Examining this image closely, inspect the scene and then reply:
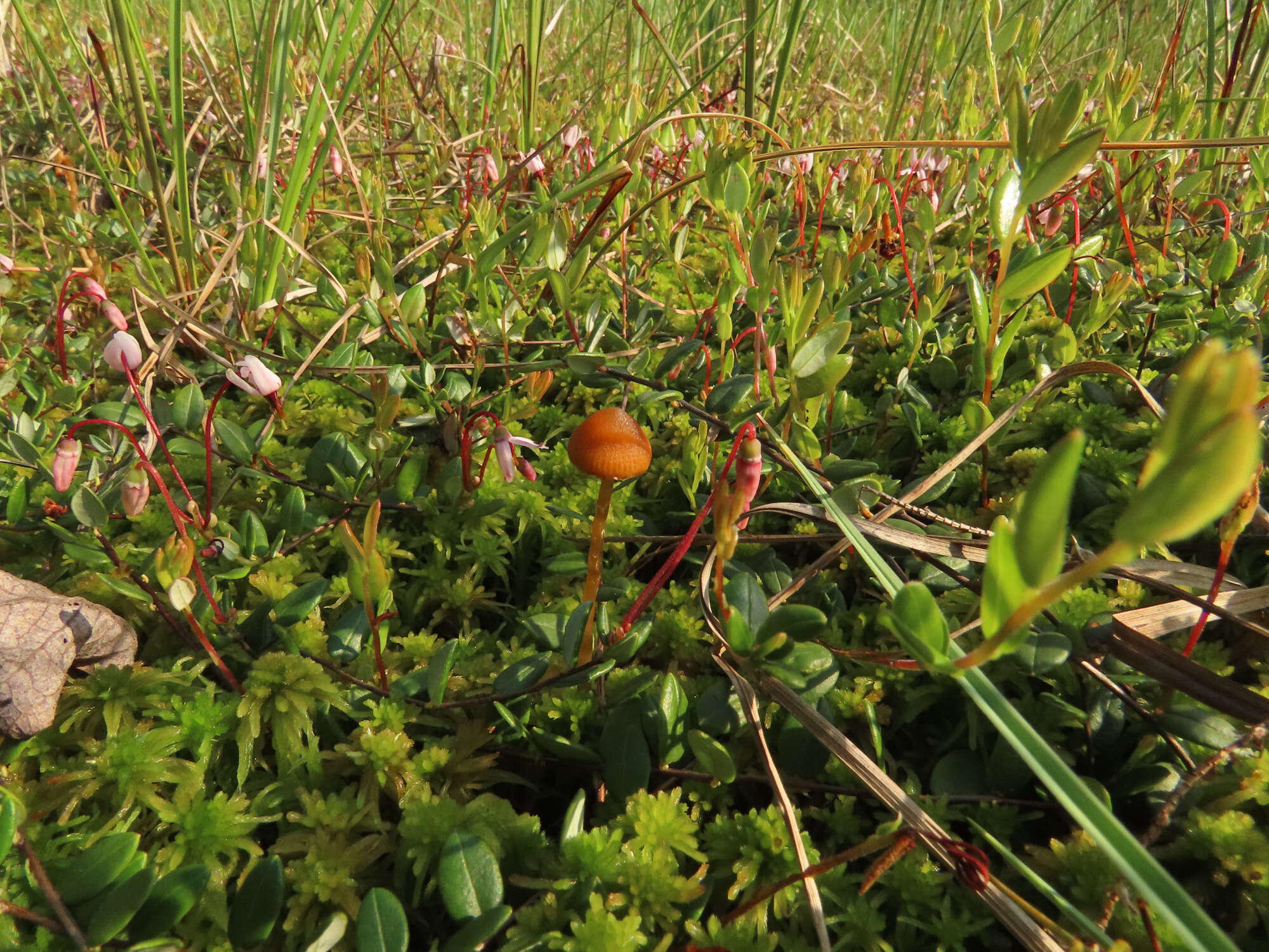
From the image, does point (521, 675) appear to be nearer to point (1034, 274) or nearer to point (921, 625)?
point (921, 625)

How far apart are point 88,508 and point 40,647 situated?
30cm

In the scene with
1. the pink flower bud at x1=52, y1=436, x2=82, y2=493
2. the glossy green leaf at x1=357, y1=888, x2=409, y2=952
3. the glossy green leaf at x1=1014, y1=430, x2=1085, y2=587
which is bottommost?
the glossy green leaf at x1=357, y1=888, x2=409, y2=952

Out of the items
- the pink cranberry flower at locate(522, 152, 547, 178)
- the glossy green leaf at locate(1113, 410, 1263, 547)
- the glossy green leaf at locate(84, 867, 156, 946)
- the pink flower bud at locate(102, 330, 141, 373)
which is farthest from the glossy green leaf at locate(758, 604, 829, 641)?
the pink cranberry flower at locate(522, 152, 547, 178)

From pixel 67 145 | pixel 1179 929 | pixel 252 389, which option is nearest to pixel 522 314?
pixel 252 389

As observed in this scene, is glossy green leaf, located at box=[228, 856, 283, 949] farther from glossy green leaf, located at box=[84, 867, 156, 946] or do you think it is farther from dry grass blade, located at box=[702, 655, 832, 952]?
dry grass blade, located at box=[702, 655, 832, 952]

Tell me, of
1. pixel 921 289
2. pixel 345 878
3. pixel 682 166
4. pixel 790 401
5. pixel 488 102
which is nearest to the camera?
pixel 345 878

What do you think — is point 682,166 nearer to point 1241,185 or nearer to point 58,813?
point 1241,185

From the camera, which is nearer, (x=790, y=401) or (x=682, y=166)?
(x=790, y=401)

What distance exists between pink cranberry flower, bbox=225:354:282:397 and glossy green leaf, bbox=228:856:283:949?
1.02m

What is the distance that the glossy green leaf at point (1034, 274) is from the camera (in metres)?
1.14

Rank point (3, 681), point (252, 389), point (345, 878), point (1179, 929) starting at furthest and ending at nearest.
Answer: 1. point (252, 389)
2. point (3, 681)
3. point (345, 878)
4. point (1179, 929)

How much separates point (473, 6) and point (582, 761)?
532cm

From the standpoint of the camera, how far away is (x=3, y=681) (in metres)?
1.19

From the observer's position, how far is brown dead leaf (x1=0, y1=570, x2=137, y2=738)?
46.9 inches
